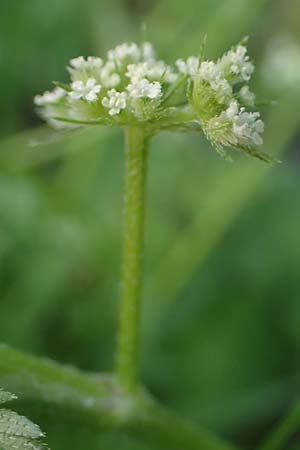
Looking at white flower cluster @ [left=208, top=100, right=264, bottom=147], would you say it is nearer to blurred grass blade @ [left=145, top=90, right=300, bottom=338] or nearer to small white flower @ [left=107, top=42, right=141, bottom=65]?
small white flower @ [left=107, top=42, right=141, bottom=65]

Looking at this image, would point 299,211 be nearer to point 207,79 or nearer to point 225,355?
point 225,355

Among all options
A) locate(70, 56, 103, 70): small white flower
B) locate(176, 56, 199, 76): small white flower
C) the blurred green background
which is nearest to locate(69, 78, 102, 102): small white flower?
locate(70, 56, 103, 70): small white flower

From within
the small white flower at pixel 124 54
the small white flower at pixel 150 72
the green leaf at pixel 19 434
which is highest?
the small white flower at pixel 124 54

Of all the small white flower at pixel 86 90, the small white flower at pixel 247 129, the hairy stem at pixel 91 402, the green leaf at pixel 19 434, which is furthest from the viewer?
the hairy stem at pixel 91 402

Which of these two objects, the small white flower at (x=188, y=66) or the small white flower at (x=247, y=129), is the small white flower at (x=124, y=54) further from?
the small white flower at (x=247, y=129)

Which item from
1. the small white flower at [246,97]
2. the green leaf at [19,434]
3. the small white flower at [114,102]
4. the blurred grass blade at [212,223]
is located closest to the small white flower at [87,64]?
the small white flower at [114,102]

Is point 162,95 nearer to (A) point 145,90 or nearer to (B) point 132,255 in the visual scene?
(A) point 145,90

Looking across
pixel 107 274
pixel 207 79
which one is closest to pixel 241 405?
pixel 107 274
